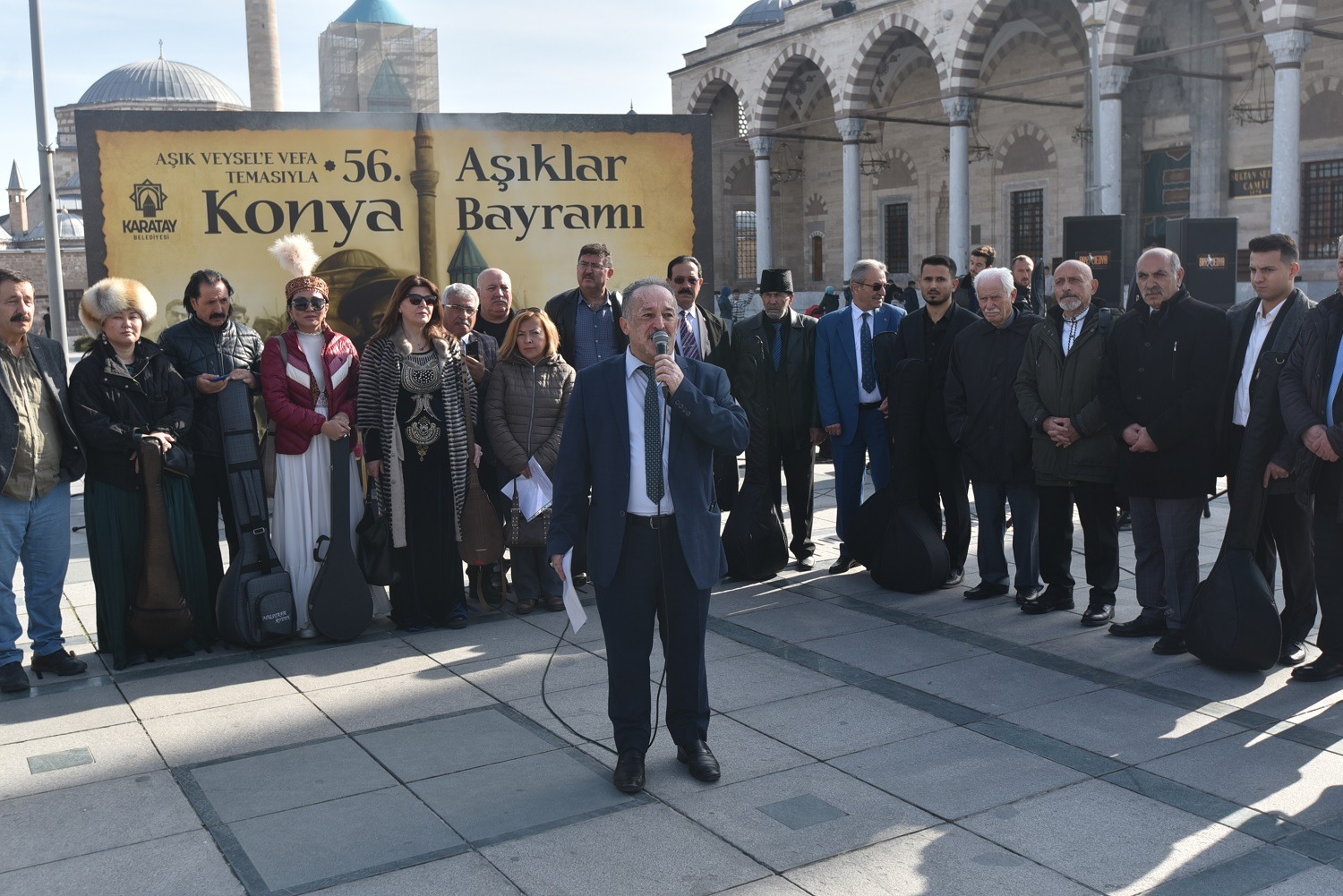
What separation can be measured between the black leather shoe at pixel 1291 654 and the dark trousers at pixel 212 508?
15.1 ft

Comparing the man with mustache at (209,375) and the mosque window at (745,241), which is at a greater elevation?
the mosque window at (745,241)

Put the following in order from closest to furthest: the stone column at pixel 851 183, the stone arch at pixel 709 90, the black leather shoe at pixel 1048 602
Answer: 1. the black leather shoe at pixel 1048 602
2. the stone column at pixel 851 183
3. the stone arch at pixel 709 90

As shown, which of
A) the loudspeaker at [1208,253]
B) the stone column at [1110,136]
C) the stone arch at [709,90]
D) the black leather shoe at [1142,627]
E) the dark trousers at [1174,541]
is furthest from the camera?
the stone arch at [709,90]

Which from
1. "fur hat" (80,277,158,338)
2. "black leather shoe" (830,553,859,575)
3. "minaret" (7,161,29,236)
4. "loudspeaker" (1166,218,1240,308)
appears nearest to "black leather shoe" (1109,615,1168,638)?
"black leather shoe" (830,553,859,575)

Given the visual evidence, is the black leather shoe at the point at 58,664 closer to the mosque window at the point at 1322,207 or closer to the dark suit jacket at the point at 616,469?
the dark suit jacket at the point at 616,469

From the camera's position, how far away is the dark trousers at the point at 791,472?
6730 millimetres

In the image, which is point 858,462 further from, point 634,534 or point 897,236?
→ point 897,236

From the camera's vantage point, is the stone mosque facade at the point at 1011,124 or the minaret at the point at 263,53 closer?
the stone mosque facade at the point at 1011,124

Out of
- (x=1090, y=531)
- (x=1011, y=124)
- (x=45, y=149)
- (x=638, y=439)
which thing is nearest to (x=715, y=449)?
(x=638, y=439)

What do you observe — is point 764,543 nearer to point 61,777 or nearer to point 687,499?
point 687,499

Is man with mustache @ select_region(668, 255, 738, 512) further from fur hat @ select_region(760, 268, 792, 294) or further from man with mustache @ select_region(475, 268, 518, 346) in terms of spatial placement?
man with mustache @ select_region(475, 268, 518, 346)

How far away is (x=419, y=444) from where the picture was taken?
5820 mm

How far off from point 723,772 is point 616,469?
108 centimetres

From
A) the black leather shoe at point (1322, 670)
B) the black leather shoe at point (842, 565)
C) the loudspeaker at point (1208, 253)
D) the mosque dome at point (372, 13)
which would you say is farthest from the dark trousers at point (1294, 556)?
the mosque dome at point (372, 13)
